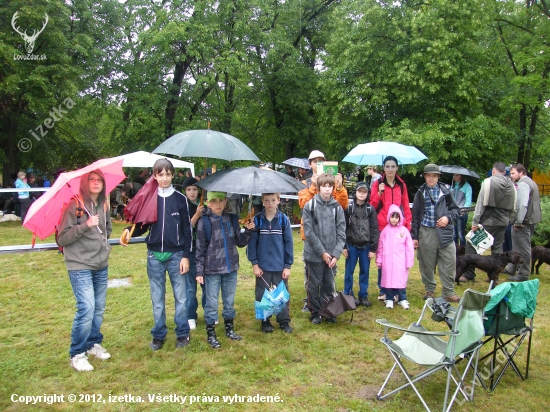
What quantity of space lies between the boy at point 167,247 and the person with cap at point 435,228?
3309 millimetres

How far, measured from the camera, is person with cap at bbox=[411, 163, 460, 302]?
556 centimetres

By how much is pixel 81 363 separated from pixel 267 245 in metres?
2.10

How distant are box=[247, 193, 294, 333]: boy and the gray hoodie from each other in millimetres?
348

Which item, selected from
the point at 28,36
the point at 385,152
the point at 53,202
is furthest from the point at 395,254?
the point at 28,36

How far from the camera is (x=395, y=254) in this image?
545cm

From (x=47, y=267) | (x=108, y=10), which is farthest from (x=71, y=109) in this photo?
(x=47, y=267)

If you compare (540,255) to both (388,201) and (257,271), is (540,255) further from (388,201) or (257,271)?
(257,271)

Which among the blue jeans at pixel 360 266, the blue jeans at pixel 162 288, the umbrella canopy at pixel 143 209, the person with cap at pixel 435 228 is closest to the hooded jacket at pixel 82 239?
the umbrella canopy at pixel 143 209

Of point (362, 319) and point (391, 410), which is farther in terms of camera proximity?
point (362, 319)

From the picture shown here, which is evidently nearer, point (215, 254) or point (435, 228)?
point (215, 254)

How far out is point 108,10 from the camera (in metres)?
17.4

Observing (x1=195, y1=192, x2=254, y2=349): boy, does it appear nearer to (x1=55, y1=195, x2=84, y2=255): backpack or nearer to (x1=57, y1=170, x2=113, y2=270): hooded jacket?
(x1=57, y1=170, x2=113, y2=270): hooded jacket

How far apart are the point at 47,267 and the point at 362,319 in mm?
5772

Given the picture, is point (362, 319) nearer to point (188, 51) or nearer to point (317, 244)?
point (317, 244)
